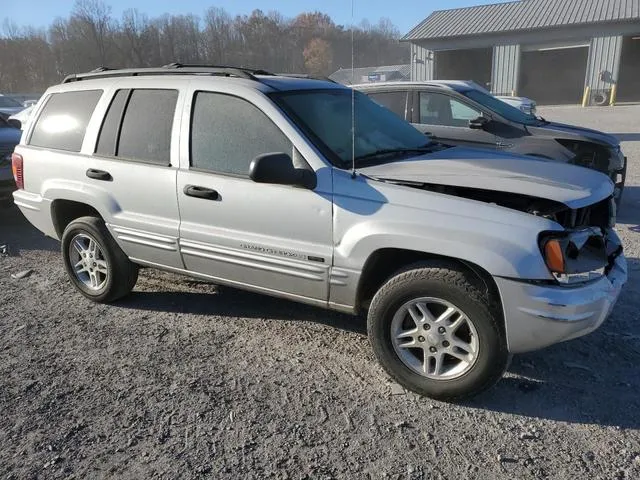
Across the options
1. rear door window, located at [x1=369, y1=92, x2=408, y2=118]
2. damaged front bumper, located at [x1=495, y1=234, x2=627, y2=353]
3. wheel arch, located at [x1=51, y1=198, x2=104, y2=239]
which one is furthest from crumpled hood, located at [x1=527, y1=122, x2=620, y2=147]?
wheel arch, located at [x1=51, y1=198, x2=104, y2=239]

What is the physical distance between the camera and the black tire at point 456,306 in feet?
9.78

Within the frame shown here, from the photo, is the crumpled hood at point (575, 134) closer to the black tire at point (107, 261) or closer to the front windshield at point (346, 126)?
the front windshield at point (346, 126)

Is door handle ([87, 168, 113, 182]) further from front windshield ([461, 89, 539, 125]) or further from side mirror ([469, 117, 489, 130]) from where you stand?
front windshield ([461, 89, 539, 125])

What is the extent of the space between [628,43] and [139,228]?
117ft

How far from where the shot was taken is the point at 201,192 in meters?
3.76

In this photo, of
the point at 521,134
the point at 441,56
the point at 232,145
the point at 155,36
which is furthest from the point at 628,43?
the point at 155,36

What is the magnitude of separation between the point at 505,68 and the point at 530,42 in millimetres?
1851

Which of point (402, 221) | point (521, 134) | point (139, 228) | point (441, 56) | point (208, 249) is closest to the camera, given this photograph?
point (402, 221)

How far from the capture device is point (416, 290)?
3.12 m

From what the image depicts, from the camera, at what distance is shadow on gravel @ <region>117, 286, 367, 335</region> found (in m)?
4.33

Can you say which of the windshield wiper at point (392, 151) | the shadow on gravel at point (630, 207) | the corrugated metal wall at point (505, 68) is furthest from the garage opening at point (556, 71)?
the windshield wiper at point (392, 151)

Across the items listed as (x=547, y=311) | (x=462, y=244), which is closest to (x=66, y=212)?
(x=462, y=244)

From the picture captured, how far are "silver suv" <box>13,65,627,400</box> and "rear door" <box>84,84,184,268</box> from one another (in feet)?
0.04

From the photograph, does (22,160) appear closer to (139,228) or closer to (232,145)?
(139,228)
